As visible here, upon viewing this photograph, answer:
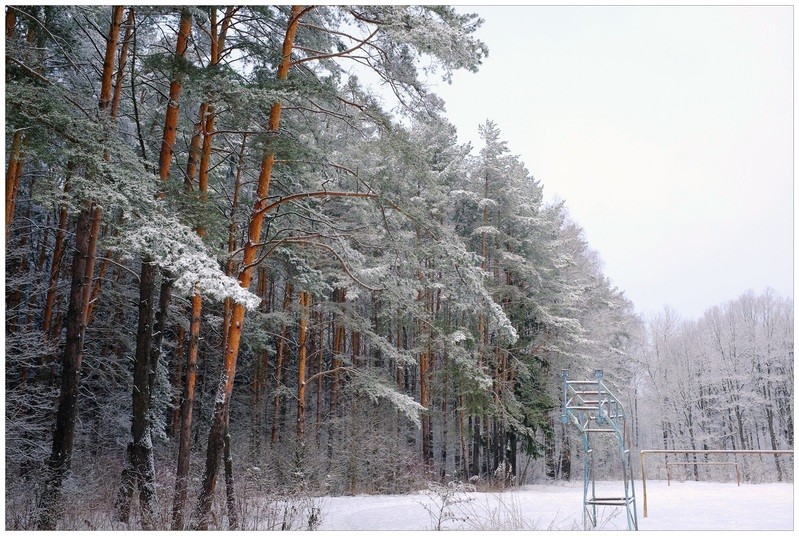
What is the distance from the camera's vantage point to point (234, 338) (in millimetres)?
7008

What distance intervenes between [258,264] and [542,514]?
563 centimetres

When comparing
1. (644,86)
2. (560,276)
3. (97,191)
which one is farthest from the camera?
(560,276)

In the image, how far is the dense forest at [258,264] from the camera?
652 centimetres

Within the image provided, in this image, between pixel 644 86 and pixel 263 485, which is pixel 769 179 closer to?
pixel 644 86

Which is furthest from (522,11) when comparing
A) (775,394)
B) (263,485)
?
(775,394)

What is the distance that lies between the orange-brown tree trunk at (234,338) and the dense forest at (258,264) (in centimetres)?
4

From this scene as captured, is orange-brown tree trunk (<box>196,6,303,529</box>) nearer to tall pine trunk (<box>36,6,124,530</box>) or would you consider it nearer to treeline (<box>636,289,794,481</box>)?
tall pine trunk (<box>36,6,124,530</box>)

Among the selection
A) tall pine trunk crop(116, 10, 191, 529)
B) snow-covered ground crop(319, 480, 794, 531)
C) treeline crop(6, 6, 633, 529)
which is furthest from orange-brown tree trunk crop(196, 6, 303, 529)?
snow-covered ground crop(319, 480, 794, 531)

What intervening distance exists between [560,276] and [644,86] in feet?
38.7

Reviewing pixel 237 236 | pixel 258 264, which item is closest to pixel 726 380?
pixel 237 236

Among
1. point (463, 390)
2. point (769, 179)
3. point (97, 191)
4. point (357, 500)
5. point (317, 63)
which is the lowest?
point (357, 500)

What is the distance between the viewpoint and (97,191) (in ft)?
17.7

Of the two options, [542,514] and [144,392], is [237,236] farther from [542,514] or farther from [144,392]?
[542,514]

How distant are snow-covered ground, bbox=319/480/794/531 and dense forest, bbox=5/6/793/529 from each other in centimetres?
72
